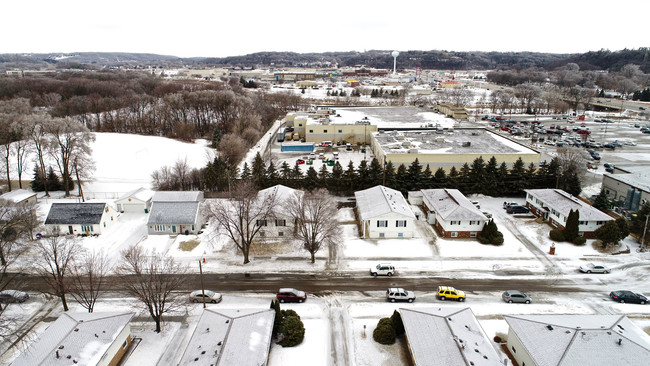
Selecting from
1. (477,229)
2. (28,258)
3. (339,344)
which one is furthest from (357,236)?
(28,258)

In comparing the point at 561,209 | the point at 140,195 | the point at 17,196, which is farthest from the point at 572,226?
the point at 17,196

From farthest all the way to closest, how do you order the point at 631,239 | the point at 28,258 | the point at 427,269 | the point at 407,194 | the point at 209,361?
the point at 407,194 < the point at 631,239 < the point at 28,258 < the point at 427,269 < the point at 209,361

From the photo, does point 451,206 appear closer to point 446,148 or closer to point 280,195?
point 280,195

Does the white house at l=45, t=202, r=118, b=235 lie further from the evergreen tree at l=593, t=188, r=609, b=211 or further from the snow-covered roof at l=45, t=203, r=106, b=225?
the evergreen tree at l=593, t=188, r=609, b=211

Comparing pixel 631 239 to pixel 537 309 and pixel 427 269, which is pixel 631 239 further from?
pixel 427 269

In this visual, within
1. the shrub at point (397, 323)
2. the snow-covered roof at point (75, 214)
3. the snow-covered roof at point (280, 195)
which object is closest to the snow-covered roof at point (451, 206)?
the snow-covered roof at point (280, 195)

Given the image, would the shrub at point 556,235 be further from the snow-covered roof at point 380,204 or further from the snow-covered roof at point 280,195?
the snow-covered roof at point 280,195

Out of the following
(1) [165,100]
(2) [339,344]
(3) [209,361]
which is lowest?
(2) [339,344]
